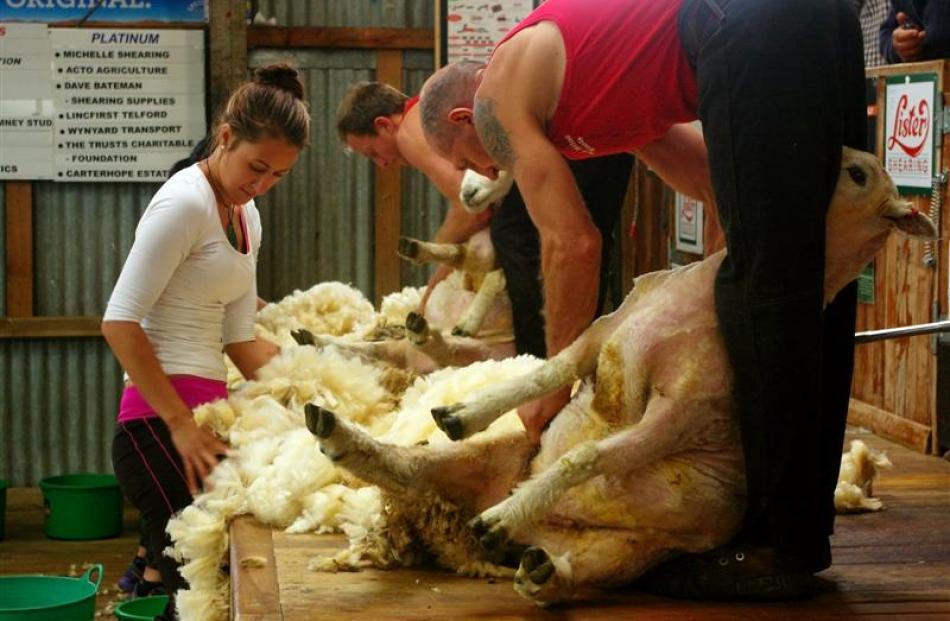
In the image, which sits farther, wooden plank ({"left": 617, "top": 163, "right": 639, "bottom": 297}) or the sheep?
wooden plank ({"left": 617, "top": 163, "right": 639, "bottom": 297})

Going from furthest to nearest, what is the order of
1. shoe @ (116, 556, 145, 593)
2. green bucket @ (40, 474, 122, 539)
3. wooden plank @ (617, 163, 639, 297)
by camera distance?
wooden plank @ (617, 163, 639, 297), green bucket @ (40, 474, 122, 539), shoe @ (116, 556, 145, 593)

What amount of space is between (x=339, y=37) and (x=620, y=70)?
503 centimetres

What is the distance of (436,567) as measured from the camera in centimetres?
282

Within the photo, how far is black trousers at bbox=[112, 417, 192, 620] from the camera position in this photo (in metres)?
3.25

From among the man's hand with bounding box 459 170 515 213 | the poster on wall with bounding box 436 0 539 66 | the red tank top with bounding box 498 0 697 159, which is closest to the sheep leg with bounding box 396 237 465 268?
the man's hand with bounding box 459 170 515 213

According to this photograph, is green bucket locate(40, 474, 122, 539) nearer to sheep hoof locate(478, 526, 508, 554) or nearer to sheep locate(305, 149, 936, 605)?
sheep locate(305, 149, 936, 605)

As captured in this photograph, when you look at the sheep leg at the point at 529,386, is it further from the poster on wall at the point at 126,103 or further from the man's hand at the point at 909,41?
the poster on wall at the point at 126,103

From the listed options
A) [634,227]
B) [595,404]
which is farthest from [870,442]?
[634,227]

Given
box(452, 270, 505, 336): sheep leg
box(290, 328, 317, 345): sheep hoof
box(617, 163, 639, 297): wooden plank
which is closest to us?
box(452, 270, 505, 336): sheep leg

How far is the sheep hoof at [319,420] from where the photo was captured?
254 cm

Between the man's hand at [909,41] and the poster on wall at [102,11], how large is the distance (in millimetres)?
3918

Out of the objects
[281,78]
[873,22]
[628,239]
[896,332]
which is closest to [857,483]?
[896,332]

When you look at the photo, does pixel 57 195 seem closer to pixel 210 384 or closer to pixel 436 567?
pixel 210 384

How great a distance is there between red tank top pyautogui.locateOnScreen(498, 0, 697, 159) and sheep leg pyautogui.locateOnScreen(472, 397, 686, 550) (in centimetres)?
61
